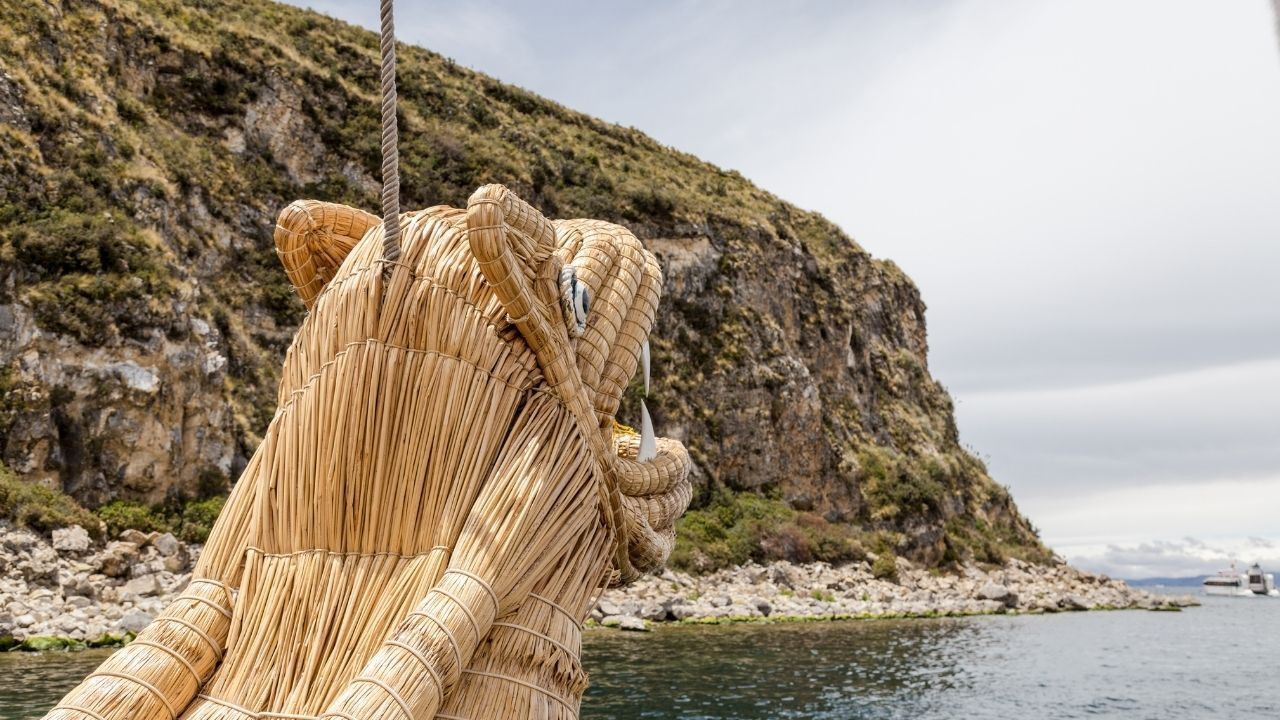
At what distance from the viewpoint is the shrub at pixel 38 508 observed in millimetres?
21422

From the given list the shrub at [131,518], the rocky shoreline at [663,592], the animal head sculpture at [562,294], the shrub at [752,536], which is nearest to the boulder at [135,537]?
the rocky shoreline at [663,592]

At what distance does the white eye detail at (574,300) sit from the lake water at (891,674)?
10.6 metres

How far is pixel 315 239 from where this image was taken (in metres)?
4.09

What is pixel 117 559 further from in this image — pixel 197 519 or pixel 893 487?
pixel 893 487

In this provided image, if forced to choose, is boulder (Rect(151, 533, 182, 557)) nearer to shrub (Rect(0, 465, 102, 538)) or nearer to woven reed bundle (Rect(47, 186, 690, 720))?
shrub (Rect(0, 465, 102, 538))

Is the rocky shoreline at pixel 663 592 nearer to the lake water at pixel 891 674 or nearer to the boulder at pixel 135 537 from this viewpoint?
the boulder at pixel 135 537

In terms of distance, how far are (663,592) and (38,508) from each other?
1778 cm

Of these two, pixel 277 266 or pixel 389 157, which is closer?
pixel 389 157

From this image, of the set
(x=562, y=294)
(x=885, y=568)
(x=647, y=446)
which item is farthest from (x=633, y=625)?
(x=562, y=294)

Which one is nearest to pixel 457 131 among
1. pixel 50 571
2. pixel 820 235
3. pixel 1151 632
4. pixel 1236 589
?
pixel 820 235

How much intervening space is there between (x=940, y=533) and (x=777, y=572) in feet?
43.2

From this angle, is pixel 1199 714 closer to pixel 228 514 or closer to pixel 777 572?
pixel 228 514

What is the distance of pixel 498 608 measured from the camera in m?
3.29

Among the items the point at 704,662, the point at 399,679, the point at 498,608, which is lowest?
the point at 704,662
